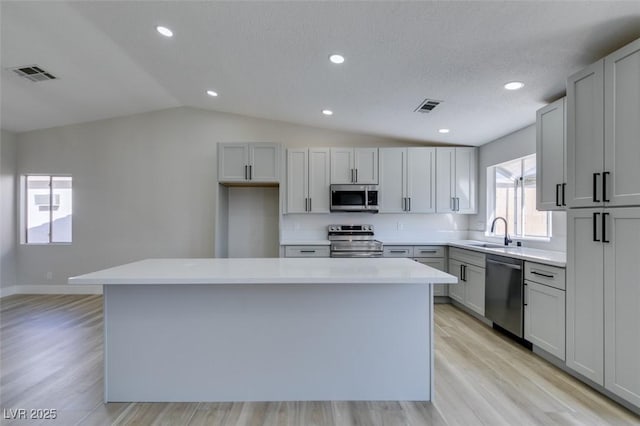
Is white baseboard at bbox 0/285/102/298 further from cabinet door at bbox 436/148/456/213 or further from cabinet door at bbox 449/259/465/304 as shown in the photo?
cabinet door at bbox 436/148/456/213

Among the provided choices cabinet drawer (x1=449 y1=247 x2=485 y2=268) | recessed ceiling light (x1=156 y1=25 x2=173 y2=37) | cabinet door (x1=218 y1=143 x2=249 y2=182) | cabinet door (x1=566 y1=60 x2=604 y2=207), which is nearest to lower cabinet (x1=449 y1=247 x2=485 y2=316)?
cabinet drawer (x1=449 y1=247 x2=485 y2=268)

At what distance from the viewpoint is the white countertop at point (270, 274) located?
180cm

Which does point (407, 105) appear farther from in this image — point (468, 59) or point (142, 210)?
point (142, 210)

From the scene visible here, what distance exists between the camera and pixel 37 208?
5176 millimetres

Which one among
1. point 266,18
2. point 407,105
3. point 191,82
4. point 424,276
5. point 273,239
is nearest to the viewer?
point 424,276

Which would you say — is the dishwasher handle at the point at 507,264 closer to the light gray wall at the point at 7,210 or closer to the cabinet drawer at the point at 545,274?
the cabinet drawer at the point at 545,274

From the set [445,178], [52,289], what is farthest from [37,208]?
[445,178]

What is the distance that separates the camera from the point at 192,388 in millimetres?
2102

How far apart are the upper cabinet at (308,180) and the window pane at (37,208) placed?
13.6ft

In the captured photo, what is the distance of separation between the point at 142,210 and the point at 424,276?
4849mm

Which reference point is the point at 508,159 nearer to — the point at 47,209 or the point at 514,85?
the point at 514,85

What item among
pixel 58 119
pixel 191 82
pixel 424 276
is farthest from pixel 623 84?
pixel 58 119

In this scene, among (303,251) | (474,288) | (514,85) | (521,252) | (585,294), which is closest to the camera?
(585,294)

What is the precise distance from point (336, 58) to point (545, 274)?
2.62 metres
